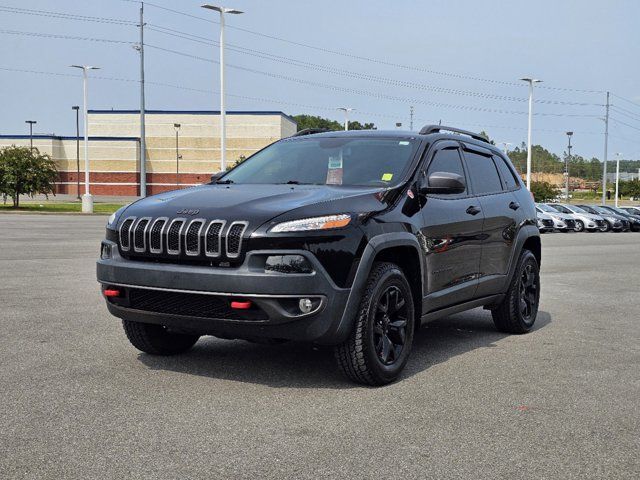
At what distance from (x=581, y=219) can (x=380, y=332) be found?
38.0 metres

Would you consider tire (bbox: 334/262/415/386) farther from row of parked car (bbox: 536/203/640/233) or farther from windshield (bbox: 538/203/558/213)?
windshield (bbox: 538/203/558/213)

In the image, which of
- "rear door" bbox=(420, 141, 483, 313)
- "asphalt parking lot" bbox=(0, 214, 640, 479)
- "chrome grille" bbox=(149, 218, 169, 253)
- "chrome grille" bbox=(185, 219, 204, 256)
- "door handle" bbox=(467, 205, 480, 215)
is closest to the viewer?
"asphalt parking lot" bbox=(0, 214, 640, 479)

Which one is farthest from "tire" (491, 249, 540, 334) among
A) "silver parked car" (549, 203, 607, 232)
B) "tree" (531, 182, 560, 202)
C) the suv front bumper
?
"tree" (531, 182, 560, 202)

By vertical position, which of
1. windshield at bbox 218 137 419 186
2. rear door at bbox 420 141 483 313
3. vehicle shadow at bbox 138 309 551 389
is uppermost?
windshield at bbox 218 137 419 186

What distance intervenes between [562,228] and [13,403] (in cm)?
3853

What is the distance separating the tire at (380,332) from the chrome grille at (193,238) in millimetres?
1137

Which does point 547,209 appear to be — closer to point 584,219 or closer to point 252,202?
point 584,219

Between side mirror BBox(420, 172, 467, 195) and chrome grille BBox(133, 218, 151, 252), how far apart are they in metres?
2.10

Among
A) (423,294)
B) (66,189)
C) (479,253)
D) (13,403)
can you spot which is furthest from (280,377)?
(66,189)

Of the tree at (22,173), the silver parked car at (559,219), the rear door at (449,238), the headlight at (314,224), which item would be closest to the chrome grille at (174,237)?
the headlight at (314,224)

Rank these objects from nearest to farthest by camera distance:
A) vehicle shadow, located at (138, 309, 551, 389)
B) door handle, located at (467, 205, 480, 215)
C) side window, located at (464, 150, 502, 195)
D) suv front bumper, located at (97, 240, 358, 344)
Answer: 1. suv front bumper, located at (97, 240, 358, 344)
2. vehicle shadow, located at (138, 309, 551, 389)
3. door handle, located at (467, 205, 480, 215)
4. side window, located at (464, 150, 502, 195)

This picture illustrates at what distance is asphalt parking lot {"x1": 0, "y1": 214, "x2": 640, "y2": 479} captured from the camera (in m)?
3.83

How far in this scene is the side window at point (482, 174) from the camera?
712 cm

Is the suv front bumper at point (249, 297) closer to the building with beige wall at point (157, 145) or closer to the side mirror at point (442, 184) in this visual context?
the side mirror at point (442, 184)
